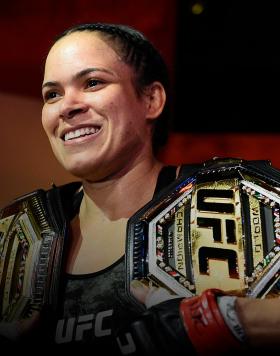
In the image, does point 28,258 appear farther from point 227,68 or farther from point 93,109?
point 227,68

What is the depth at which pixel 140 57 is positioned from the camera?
1.13 metres

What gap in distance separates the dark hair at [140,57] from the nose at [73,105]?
16 centimetres

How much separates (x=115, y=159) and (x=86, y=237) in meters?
0.21

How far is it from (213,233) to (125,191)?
26cm

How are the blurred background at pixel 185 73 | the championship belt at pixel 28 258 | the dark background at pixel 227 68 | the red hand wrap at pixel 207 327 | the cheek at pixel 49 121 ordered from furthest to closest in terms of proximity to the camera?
the dark background at pixel 227 68 < the blurred background at pixel 185 73 < the cheek at pixel 49 121 < the championship belt at pixel 28 258 < the red hand wrap at pixel 207 327

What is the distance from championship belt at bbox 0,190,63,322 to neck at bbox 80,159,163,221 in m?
0.13

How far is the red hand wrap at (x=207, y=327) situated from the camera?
73cm

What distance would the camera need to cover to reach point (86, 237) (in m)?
1.08

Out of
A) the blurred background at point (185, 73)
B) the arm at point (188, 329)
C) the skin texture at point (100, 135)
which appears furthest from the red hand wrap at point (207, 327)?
the blurred background at point (185, 73)

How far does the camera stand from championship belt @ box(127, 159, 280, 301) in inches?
34.4

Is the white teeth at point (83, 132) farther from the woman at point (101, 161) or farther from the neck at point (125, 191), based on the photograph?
the neck at point (125, 191)

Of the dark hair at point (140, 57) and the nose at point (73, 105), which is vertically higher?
the dark hair at point (140, 57)

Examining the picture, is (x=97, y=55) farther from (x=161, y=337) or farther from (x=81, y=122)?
(x=161, y=337)

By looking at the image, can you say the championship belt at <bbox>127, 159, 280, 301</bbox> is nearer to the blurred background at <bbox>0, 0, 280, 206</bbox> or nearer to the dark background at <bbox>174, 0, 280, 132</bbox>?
the blurred background at <bbox>0, 0, 280, 206</bbox>
